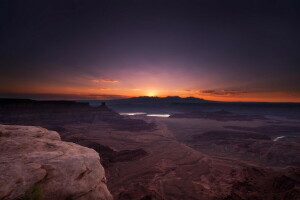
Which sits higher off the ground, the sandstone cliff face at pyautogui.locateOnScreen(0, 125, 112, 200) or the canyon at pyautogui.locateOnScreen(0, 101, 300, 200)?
the sandstone cliff face at pyautogui.locateOnScreen(0, 125, 112, 200)

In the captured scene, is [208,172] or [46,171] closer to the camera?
[46,171]

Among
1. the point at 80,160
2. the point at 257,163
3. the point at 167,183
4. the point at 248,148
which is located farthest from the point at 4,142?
the point at 248,148

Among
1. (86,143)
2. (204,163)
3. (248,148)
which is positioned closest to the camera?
(204,163)

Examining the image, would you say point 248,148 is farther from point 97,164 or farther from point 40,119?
point 40,119

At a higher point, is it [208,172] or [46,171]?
[46,171]

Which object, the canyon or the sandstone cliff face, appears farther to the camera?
the canyon

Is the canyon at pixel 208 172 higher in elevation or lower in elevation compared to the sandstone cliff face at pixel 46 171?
lower

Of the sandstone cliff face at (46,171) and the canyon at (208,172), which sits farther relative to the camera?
the canyon at (208,172)

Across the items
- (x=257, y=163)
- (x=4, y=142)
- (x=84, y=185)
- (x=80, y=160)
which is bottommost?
(x=257, y=163)
